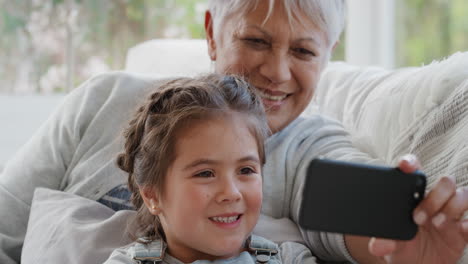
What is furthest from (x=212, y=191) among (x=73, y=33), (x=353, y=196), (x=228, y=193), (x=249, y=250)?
(x=73, y=33)

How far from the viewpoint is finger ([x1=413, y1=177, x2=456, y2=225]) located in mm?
855

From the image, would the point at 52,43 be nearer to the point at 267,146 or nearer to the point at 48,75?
the point at 48,75

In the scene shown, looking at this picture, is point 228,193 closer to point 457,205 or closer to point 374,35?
point 457,205

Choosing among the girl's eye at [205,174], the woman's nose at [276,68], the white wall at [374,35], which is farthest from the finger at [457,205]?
the white wall at [374,35]

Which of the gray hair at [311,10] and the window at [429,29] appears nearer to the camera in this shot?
the gray hair at [311,10]

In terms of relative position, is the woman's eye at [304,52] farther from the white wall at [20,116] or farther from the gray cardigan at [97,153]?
the white wall at [20,116]

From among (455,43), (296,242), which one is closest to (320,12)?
(296,242)

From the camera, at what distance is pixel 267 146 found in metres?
1.46

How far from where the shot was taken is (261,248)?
3.86 feet

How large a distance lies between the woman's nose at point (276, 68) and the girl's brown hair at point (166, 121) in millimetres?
145

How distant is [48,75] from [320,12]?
2162 mm

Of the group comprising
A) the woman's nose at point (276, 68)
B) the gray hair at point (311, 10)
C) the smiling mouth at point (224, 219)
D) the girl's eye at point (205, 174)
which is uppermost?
the gray hair at point (311, 10)

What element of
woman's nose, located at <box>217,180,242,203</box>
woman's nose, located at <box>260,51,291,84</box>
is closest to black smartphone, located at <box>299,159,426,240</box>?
woman's nose, located at <box>217,180,242,203</box>

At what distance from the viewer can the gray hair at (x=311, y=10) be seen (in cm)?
141
